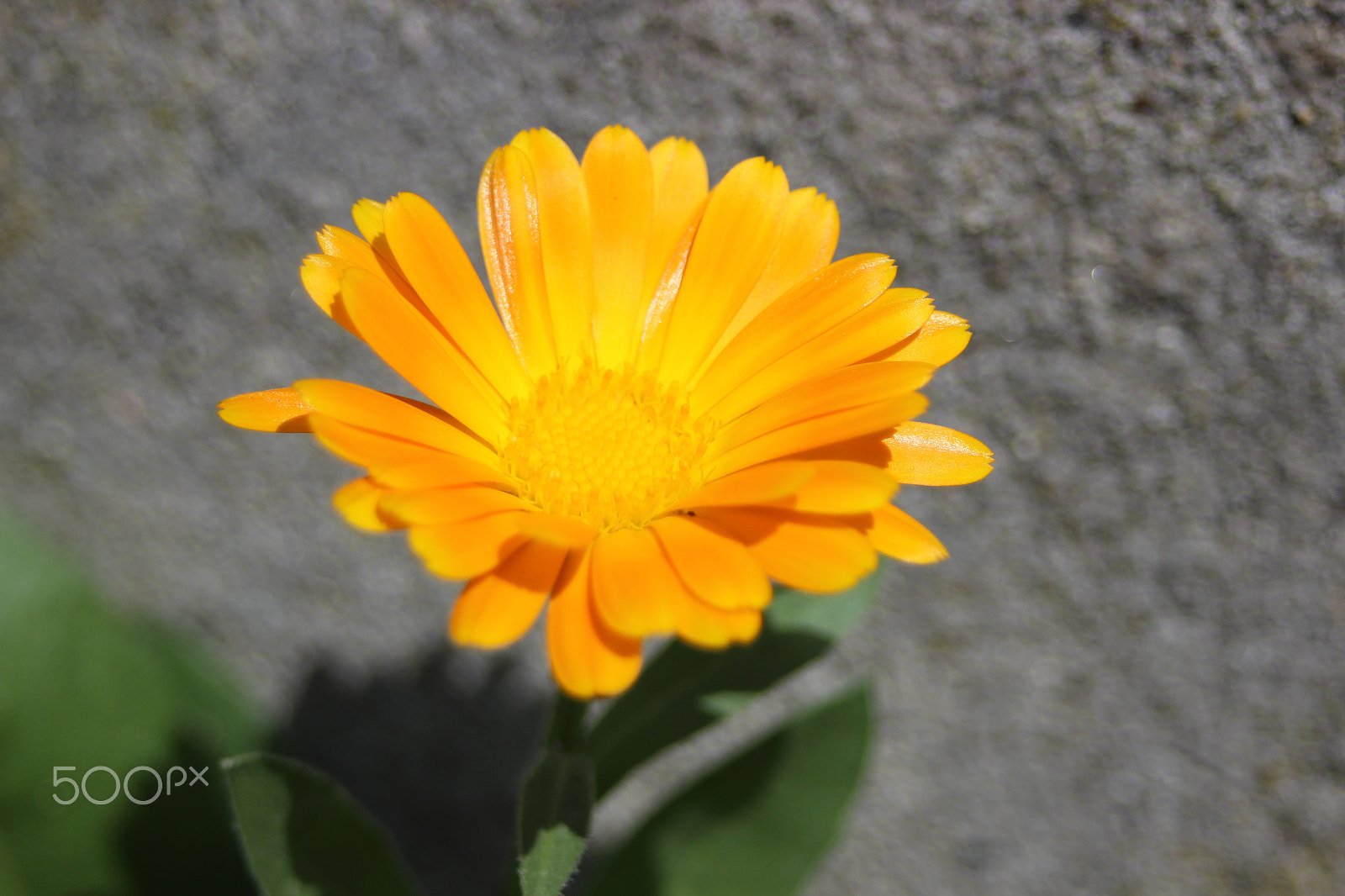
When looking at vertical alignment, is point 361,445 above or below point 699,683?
above

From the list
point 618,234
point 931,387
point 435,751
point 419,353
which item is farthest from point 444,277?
point 435,751

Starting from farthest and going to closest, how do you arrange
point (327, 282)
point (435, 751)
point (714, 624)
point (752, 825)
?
1. point (435, 751)
2. point (752, 825)
3. point (327, 282)
4. point (714, 624)

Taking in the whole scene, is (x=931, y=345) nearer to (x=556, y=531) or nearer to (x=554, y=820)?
(x=556, y=531)

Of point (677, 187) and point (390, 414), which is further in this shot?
point (677, 187)

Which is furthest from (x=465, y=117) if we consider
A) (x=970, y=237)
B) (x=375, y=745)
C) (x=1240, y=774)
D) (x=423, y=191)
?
(x=1240, y=774)

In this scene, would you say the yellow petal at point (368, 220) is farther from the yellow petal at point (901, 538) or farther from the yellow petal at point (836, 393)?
the yellow petal at point (901, 538)

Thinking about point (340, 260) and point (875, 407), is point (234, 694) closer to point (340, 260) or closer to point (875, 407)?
point (340, 260)

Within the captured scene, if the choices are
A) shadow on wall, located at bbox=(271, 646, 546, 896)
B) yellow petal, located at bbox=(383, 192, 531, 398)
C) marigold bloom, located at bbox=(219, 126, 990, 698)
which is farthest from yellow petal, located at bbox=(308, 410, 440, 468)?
shadow on wall, located at bbox=(271, 646, 546, 896)
